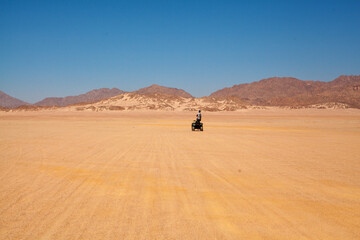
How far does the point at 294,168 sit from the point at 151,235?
19.1ft

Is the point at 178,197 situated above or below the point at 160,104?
below

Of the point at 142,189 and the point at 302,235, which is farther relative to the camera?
the point at 142,189

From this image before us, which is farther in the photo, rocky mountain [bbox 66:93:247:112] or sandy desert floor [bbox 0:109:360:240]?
rocky mountain [bbox 66:93:247:112]

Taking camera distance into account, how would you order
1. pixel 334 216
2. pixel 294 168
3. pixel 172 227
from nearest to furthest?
pixel 172 227 < pixel 334 216 < pixel 294 168

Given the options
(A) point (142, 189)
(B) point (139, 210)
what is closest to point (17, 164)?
(A) point (142, 189)

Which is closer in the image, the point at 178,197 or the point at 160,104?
the point at 178,197

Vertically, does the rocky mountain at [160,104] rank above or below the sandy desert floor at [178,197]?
above

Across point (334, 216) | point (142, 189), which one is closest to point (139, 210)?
point (142, 189)

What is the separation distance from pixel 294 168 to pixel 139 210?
17.6 feet

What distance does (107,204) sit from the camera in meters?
5.31

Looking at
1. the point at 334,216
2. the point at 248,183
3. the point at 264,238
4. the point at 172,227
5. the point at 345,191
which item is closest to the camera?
the point at 264,238

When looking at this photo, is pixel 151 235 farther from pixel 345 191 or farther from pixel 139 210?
pixel 345 191

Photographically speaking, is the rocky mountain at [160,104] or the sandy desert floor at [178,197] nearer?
the sandy desert floor at [178,197]

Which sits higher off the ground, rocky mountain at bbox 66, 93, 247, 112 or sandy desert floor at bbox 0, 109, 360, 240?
rocky mountain at bbox 66, 93, 247, 112
